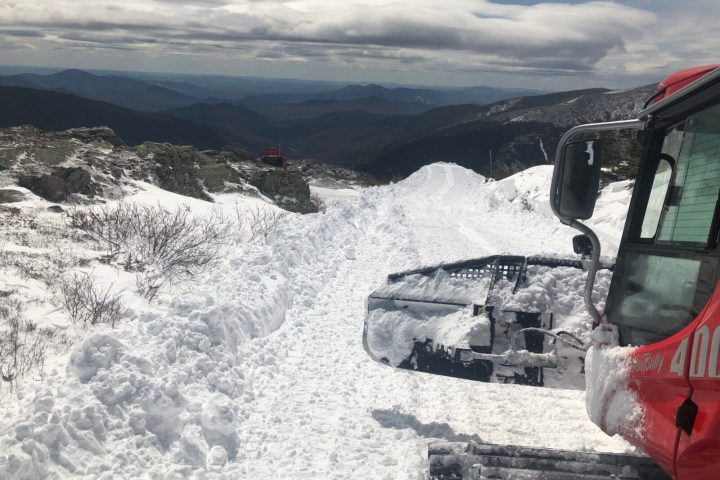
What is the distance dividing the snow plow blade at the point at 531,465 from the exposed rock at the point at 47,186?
1811cm

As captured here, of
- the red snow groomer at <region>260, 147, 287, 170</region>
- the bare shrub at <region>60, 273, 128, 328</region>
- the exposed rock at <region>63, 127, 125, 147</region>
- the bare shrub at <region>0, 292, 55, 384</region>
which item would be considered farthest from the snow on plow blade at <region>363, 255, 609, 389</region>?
the red snow groomer at <region>260, 147, 287, 170</region>

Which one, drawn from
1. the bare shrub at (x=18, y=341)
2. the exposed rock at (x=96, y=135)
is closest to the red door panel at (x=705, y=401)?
the bare shrub at (x=18, y=341)

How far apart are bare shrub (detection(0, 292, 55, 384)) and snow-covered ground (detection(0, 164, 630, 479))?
0.24 m

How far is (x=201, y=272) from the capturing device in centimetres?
1000

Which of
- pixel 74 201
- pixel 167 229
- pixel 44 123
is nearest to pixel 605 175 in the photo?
pixel 167 229

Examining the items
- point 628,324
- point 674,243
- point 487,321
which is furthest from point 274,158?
point 674,243

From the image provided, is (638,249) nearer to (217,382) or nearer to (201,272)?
(217,382)

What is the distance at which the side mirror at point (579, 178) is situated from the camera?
3.31 metres

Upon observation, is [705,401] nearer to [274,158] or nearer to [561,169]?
[561,169]

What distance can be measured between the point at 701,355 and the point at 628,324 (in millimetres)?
1047

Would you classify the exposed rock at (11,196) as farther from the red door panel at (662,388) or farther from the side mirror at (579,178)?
the red door panel at (662,388)

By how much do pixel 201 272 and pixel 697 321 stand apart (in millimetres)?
8771

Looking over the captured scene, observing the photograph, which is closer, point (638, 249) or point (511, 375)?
point (638, 249)

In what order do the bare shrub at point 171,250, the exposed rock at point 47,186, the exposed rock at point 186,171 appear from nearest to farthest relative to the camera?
the bare shrub at point 171,250
the exposed rock at point 47,186
the exposed rock at point 186,171
